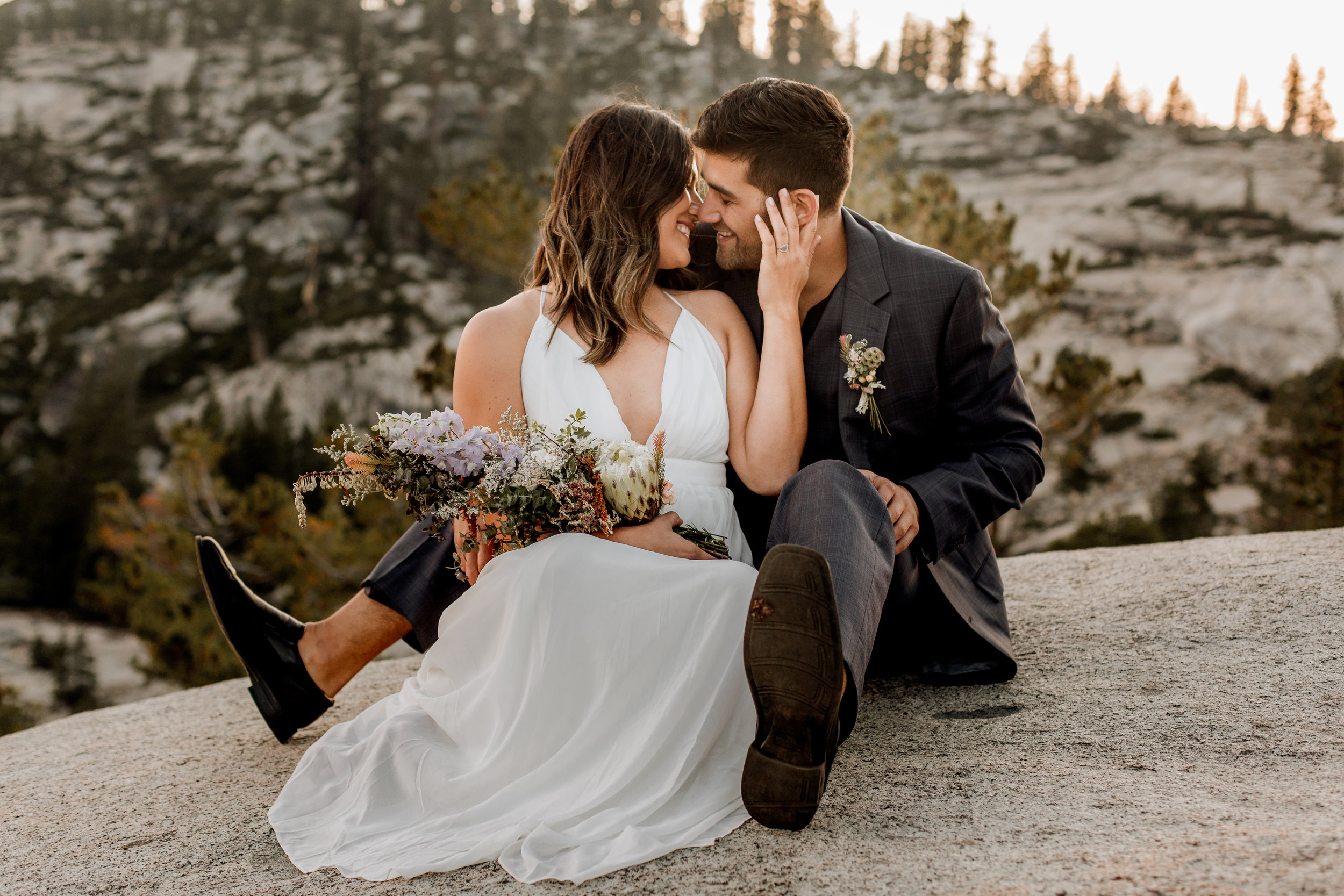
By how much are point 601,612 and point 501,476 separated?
451 mm

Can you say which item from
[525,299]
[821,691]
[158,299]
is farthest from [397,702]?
[158,299]

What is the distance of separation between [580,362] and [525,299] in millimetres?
320

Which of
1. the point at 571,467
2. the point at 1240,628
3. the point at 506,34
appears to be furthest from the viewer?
the point at 506,34

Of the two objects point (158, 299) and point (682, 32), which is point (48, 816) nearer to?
point (158, 299)

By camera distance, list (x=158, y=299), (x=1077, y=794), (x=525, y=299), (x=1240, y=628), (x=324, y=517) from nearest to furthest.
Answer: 1. (x=1077, y=794)
2. (x=525, y=299)
3. (x=1240, y=628)
4. (x=324, y=517)
5. (x=158, y=299)

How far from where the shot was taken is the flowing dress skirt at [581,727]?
2.12 metres

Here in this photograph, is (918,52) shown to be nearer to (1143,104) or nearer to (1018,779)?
(1143,104)

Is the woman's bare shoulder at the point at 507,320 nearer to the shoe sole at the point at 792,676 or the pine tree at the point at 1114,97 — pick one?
the shoe sole at the point at 792,676

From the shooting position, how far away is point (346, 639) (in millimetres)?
3172

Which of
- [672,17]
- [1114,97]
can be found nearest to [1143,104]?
[1114,97]

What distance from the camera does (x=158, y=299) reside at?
1264 inches

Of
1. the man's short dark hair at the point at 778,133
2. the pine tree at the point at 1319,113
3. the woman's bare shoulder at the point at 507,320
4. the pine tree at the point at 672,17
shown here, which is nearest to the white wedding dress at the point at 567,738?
the woman's bare shoulder at the point at 507,320

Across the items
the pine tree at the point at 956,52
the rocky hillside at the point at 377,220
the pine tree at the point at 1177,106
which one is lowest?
the rocky hillside at the point at 377,220

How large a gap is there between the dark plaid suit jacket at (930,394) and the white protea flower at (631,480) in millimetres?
811
